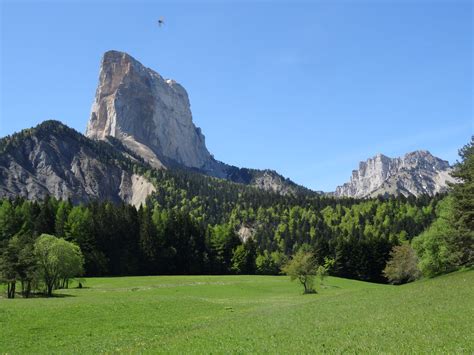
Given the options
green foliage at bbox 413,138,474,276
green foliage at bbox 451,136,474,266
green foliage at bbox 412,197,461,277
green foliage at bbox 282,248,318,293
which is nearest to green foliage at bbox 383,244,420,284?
green foliage at bbox 413,138,474,276

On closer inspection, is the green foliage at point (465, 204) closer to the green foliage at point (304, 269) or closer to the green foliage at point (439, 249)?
the green foliage at point (439, 249)

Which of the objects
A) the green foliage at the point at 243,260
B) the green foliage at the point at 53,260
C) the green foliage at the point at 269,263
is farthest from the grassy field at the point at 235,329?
the green foliage at the point at 269,263

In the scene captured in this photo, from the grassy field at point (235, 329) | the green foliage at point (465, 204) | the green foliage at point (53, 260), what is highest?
the green foliage at point (465, 204)

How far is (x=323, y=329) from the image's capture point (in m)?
26.0

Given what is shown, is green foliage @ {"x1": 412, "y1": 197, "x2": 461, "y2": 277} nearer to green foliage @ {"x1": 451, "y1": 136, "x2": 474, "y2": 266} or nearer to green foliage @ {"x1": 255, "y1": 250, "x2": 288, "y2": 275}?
green foliage @ {"x1": 451, "y1": 136, "x2": 474, "y2": 266}

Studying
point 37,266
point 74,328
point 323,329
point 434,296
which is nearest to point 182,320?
point 74,328

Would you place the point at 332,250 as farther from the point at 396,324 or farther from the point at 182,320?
the point at 396,324

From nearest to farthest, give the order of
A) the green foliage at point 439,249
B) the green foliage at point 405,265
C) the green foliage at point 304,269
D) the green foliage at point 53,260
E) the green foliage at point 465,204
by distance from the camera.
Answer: the green foliage at point 465,204 → the green foliage at point 53,260 → the green foliage at point 439,249 → the green foliage at point 304,269 → the green foliage at point 405,265

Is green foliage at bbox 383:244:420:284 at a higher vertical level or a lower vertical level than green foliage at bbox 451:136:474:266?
Answer: lower

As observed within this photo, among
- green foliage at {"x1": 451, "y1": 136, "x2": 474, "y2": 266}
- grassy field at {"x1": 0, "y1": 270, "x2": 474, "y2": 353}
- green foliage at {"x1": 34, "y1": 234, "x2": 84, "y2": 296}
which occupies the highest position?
green foliage at {"x1": 451, "y1": 136, "x2": 474, "y2": 266}

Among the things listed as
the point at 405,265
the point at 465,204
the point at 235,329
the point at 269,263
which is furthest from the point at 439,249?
the point at 269,263

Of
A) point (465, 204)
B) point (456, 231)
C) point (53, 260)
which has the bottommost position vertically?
point (53, 260)

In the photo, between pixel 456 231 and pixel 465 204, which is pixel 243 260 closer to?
pixel 456 231

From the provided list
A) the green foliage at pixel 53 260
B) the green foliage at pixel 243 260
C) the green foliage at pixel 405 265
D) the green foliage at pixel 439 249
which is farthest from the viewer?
the green foliage at pixel 243 260
